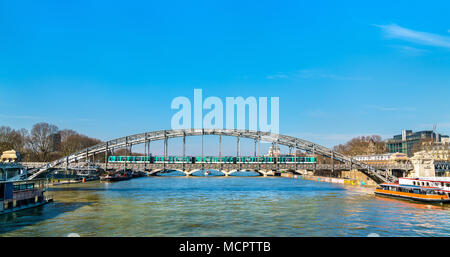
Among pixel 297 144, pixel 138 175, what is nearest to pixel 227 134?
pixel 297 144

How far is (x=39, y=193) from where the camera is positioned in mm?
45781

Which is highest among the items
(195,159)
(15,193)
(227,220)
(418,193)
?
(195,159)

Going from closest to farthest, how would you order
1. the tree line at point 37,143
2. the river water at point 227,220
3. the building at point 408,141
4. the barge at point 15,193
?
the river water at point 227,220 < the barge at point 15,193 < the tree line at point 37,143 < the building at point 408,141

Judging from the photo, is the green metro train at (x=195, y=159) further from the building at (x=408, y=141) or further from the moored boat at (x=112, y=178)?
the building at (x=408, y=141)

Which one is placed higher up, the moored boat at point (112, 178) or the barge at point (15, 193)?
the barge at point (15, 193)

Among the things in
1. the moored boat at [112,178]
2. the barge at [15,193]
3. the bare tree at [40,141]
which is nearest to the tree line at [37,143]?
the bare tree at [40,141]

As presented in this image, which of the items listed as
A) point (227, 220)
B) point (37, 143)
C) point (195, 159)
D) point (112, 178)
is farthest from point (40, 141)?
point (227, 220)

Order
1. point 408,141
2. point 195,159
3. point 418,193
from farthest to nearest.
A: point 408,141, point 195,159, point 418,193

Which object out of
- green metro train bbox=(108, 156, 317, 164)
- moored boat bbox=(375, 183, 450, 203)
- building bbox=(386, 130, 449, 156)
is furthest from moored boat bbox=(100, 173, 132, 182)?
building bbox=(386, 130, 449, 156)

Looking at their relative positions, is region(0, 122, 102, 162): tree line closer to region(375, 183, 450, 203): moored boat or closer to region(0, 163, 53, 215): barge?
region(0, 163, 53, 215): barge

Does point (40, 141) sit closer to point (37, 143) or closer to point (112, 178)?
point (37, 143)

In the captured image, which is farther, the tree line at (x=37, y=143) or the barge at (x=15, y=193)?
the tree line at (x=37, y=143)
